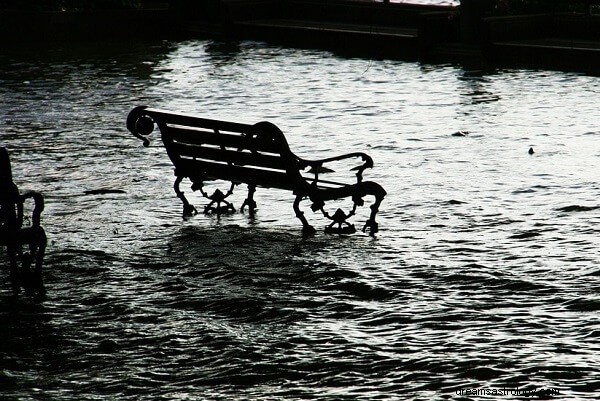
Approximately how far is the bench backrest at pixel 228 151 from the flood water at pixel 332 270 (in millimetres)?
460

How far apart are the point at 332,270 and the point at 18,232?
8.04 ft

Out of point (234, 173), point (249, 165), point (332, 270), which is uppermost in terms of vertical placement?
point (249, 165)

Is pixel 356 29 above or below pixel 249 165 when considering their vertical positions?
above

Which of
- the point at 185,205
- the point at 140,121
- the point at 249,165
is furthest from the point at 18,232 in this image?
the point at 140,121

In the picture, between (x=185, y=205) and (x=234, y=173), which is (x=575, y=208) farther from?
(x=185, y=205)

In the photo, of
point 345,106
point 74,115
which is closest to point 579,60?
point 345,106

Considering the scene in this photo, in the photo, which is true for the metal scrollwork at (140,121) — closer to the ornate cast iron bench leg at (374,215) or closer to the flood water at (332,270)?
the flood water at (332,270)

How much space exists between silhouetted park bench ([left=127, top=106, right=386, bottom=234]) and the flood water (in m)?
0.23

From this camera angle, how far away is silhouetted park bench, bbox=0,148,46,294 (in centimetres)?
873

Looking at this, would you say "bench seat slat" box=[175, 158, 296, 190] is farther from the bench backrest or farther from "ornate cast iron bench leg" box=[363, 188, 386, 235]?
"ornate cast iron bench leg" box=[363, 188, 386, 235]

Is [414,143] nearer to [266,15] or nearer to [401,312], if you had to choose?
[401,312]

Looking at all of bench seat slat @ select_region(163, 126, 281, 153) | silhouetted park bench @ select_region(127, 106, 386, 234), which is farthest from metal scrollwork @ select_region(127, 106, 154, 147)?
bench seat slat @ select_region(163, 126, 281, 153)

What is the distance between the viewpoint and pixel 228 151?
438 inches

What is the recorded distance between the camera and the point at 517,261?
9508mm
